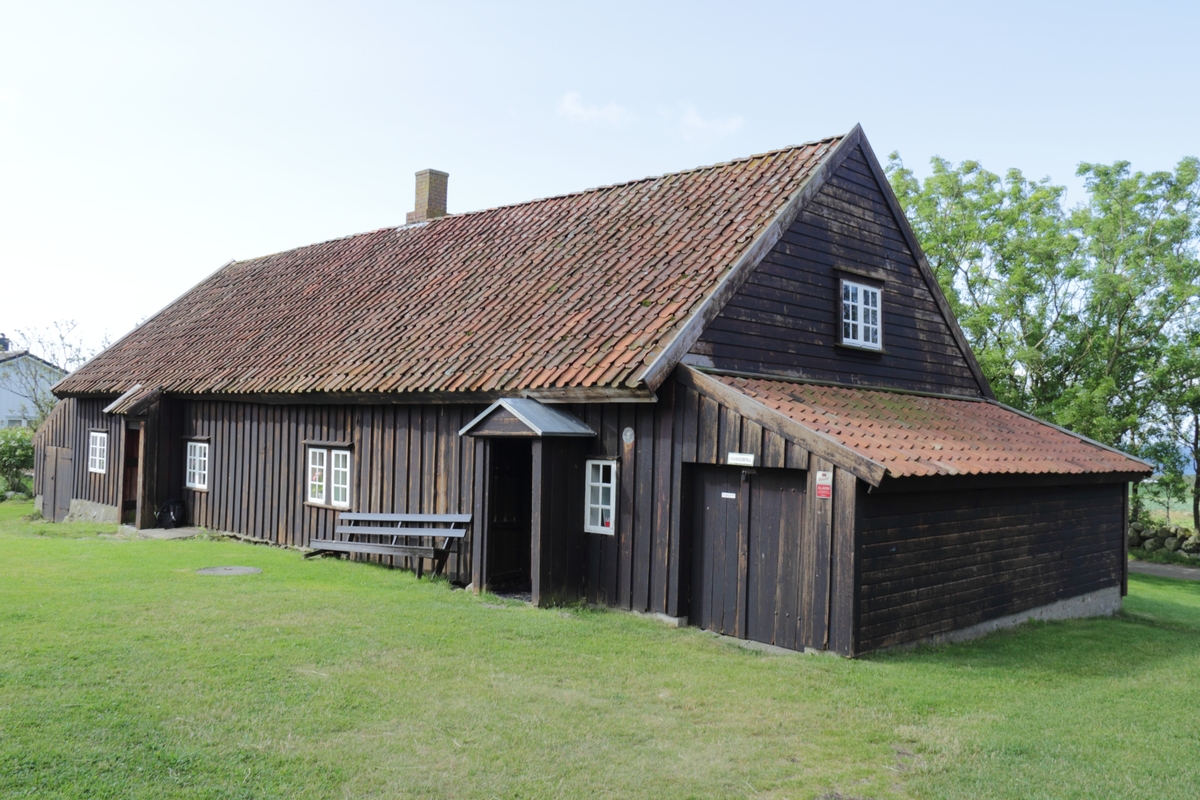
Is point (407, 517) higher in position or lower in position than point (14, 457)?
higher

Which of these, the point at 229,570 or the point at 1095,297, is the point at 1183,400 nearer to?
the point at 1095,297

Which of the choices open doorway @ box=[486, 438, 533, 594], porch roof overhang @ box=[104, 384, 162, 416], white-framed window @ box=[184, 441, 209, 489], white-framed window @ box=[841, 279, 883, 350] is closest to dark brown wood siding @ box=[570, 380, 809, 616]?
open doorway @ box=[486, 438, 533, 594]

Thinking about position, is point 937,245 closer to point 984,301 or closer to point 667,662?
point 984,301

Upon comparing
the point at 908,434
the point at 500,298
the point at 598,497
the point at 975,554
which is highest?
the point at 500,298

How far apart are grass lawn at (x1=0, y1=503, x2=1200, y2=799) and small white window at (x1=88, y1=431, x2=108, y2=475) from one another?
12100 millimetres

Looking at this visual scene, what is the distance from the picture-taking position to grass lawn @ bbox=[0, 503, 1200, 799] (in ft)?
20.4

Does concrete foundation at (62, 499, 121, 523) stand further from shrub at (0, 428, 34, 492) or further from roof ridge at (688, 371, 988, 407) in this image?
roof ridge at (688, 371, 988, 407)

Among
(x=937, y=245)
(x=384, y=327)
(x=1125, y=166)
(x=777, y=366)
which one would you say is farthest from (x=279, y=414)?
(x=1125, y=166)

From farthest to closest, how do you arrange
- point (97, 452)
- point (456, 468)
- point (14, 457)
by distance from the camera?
point (14, 457), point (97, 452), point (456, 468)

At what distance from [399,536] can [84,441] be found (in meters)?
13.5

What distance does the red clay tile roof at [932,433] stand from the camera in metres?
10.5

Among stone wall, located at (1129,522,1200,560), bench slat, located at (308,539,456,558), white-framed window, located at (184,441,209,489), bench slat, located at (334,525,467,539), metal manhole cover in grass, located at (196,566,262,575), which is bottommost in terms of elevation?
stone wall, located at (1129,522,1200,560)

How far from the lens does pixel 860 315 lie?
1460 centimetres

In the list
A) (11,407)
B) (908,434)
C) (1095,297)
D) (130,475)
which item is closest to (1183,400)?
(1095,297)
